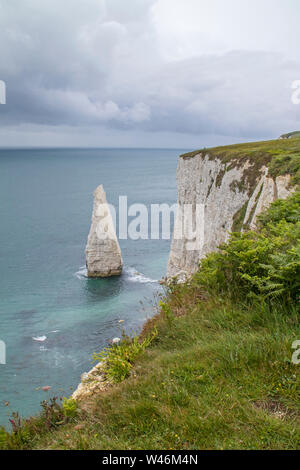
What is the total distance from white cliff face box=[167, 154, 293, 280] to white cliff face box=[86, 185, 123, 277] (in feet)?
31.4

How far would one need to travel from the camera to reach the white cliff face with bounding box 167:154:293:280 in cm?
2239

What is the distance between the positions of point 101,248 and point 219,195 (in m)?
22.8

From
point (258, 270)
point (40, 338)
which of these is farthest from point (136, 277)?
point (258, 270)

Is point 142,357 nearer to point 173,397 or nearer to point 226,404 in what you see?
point 173,397

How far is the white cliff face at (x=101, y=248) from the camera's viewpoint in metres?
48.7

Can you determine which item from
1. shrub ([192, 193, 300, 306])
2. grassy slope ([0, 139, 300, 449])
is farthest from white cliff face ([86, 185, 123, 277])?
grassy slope ([0, 139, 300, 449])

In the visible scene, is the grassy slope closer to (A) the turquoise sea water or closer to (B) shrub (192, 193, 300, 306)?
(B) shrub (192, 193, 300, 306)

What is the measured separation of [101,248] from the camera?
4903 centimetres

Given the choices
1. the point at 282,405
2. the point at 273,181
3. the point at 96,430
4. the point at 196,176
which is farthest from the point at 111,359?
the point at 196,176

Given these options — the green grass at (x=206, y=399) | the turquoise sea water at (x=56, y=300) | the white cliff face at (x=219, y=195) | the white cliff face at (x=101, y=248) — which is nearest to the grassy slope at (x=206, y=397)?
the green grass at (x=206, y=399)

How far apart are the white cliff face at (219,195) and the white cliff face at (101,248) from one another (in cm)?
956

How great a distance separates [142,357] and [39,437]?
2.09m

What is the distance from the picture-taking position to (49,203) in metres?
104

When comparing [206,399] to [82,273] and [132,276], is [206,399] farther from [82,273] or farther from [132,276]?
[82,273]
